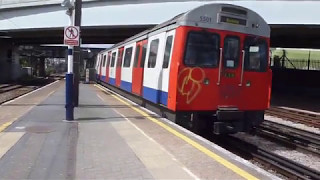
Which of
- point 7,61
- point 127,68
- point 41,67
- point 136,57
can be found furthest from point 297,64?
point 41,67

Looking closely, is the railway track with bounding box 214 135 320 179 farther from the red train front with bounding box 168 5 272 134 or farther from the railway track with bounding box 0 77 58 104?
the railway track with bounding box 0 77 58 104

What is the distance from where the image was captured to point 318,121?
17.1 metres

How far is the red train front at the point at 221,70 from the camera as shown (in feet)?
34.5

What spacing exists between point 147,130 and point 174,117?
1.00 meters

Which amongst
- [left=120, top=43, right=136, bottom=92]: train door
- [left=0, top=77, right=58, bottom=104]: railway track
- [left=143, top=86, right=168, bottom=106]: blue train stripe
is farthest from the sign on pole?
[left=0, top=77, right=58, bottom=104]: railway track

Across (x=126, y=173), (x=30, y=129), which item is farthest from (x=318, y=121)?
(x=126, y=173)

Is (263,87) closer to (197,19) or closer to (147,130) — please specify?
(197,19)

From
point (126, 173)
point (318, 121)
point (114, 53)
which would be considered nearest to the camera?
point (126, 173)

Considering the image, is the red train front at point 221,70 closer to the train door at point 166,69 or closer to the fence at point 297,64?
the train door at point 166,69

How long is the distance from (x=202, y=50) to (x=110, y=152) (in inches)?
158

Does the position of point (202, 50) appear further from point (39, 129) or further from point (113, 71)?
point (113, 71)

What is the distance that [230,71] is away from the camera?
1105 cm

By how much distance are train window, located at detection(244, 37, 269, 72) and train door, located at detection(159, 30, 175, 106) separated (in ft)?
6.12

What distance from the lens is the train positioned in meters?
10.5
